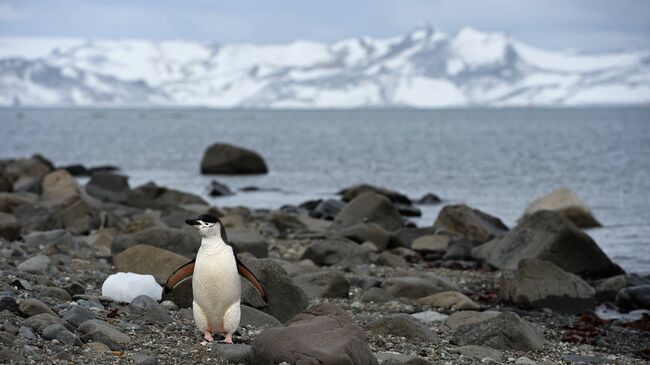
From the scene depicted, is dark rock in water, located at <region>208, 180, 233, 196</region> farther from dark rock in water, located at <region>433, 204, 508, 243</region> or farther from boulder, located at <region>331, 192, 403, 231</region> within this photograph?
dark rock in water, located at <region>433, 204, 508, 243</region>

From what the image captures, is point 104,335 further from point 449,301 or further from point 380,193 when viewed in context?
point 380,193

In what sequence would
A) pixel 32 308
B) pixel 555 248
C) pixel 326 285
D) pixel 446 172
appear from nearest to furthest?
pixel 32 308 → pixel 326 285 → pixel 555 248 → pixel 446 172

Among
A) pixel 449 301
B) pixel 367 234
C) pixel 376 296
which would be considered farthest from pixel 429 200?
pixel 376 296

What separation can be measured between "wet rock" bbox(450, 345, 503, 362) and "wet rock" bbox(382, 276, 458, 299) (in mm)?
3115

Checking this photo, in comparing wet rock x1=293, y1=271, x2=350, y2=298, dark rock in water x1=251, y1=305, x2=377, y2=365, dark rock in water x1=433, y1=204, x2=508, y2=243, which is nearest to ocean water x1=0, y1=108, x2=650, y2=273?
dark rock in water x1=433, y1=204, x2=508, y2=243

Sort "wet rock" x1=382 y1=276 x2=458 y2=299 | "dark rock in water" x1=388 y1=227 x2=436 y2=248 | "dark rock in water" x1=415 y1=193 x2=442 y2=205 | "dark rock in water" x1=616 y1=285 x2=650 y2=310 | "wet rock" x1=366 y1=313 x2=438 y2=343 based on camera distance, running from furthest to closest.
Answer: "dark rock in water" x1=415 y1=193 x2=442 y2=205 → "dark rock in water" x1=388 y1=227 x2=436 y2=248 → "dark rock in water" x1=616 y1=285 x2=650 y2=310 → "wet rock" x1=382 y1=276 x2=458 y2=299 → "wet rock" x1=366 y1=313 x2=438 y2=343

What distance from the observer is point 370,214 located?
18.9 meters

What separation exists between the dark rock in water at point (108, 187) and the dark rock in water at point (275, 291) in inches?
554

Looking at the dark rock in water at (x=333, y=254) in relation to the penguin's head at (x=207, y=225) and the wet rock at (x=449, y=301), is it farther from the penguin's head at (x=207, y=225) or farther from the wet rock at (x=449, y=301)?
the penguin's head at (x=207, y=225)

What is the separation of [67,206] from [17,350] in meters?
10.1

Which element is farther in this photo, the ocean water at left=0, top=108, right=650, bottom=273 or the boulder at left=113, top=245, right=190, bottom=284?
the ocean water at left=0, top=108, right=650, bottom=273

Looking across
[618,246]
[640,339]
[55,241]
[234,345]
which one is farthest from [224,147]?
[234,345]

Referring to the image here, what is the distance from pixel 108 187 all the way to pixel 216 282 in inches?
675

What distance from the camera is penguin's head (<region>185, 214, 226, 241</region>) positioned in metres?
7.28
